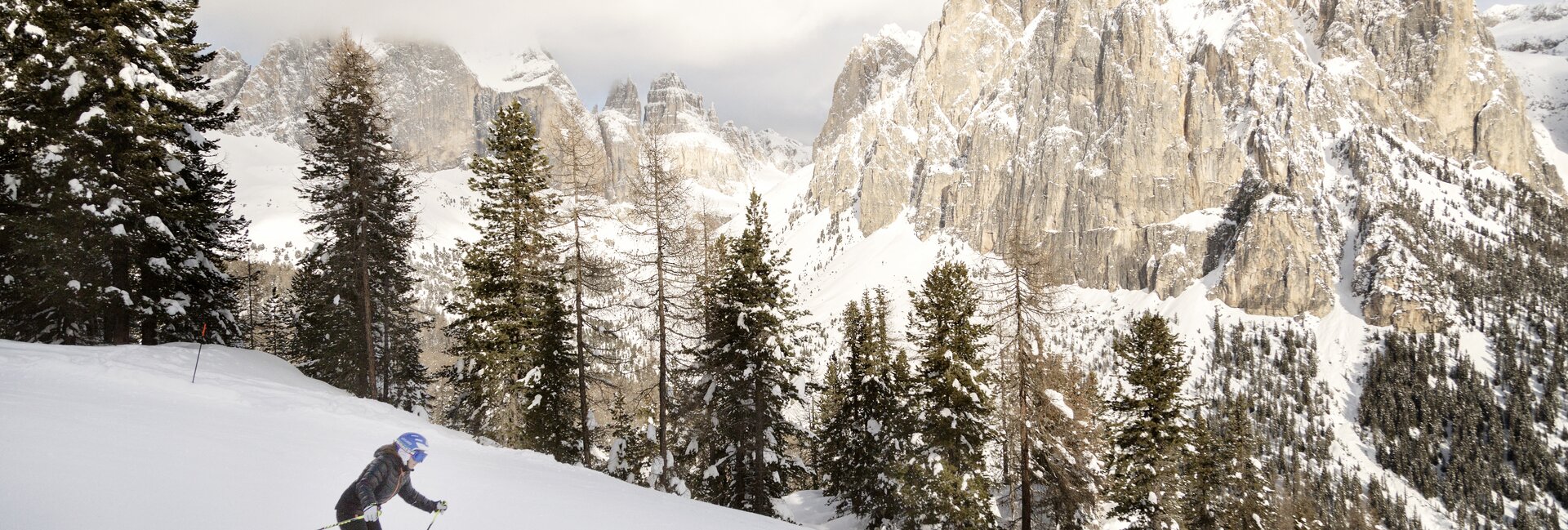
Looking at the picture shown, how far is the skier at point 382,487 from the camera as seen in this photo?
6746 mm

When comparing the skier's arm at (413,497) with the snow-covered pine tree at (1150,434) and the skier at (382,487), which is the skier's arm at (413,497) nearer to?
the skier at (382,487)

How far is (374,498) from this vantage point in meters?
6.90

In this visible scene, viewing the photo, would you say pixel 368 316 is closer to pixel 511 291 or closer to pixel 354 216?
pixel 354 216

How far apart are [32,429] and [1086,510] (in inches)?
964

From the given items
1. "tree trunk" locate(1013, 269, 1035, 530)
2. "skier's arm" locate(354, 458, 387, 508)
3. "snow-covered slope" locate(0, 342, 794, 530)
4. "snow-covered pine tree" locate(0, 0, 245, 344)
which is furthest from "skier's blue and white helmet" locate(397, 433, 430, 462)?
"tree trunk" locate(1013, 269, 1035, 530)

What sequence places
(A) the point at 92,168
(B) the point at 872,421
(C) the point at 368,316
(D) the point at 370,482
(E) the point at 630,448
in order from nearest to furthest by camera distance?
(D) the point at 370,482 → (A) the point at 92,168 → (C) the point at 368,316 → (B) the point at 872,421 → (E) the point at 630,448

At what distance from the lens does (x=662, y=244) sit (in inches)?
772

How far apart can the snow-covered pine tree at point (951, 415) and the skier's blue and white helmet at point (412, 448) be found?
16094 millimetres

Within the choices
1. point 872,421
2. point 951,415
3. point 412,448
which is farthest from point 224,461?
point 872,421

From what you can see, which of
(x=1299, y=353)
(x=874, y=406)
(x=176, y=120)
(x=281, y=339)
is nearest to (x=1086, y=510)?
(x=874, y=406)

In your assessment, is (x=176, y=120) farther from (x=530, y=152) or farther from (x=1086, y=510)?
(x=1086, y=510)

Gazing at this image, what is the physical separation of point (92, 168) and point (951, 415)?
2363 centimetres

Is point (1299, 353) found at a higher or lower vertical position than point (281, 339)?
lower

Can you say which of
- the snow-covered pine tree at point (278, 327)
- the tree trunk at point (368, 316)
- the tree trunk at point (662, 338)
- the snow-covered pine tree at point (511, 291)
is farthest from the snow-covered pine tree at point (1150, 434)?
the snow-covered pine tree at point (278, 327)
